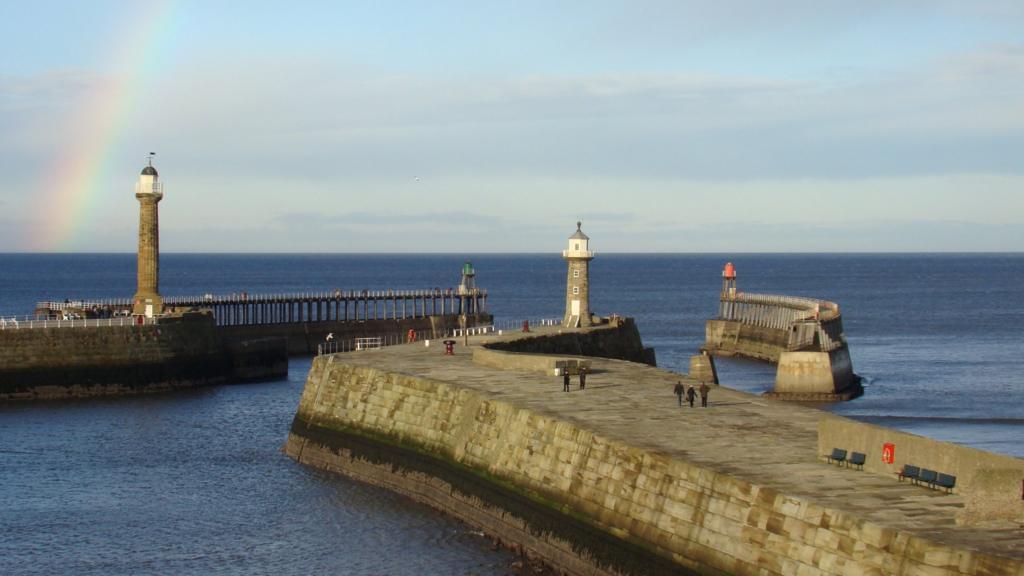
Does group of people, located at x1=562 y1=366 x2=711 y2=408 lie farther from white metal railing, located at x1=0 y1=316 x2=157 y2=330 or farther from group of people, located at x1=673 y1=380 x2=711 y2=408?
white metal railing, located at x1=0 y1=316 x2=157 y2=330

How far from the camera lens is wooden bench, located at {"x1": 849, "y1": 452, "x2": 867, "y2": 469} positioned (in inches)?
1043

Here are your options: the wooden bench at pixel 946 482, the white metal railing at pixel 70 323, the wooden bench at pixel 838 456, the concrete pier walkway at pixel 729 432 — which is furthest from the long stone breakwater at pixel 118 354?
the wooden bench at pixel 946 482

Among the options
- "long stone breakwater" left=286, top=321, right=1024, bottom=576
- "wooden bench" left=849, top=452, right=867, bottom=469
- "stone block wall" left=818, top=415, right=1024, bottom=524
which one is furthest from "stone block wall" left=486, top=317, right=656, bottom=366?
"wooden bench" left=849, top=452, right=867, bottom=469

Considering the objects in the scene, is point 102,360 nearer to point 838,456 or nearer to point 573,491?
point 573,491

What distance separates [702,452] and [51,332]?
42.7 m

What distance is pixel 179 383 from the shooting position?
66.0 meters

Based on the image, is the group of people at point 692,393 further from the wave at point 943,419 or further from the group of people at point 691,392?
the wave at point 943,419

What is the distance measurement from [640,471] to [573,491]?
2817mm

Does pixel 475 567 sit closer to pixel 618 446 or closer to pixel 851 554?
pixel 618 446

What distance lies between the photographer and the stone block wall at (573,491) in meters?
22.1

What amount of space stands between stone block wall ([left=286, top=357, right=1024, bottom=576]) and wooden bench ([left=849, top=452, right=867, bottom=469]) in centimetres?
316

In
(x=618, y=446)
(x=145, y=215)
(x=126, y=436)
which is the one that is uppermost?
(x=145, y=215)

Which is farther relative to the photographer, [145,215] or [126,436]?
[145,215]

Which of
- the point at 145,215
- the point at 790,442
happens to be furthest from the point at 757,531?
the point at 145,215
